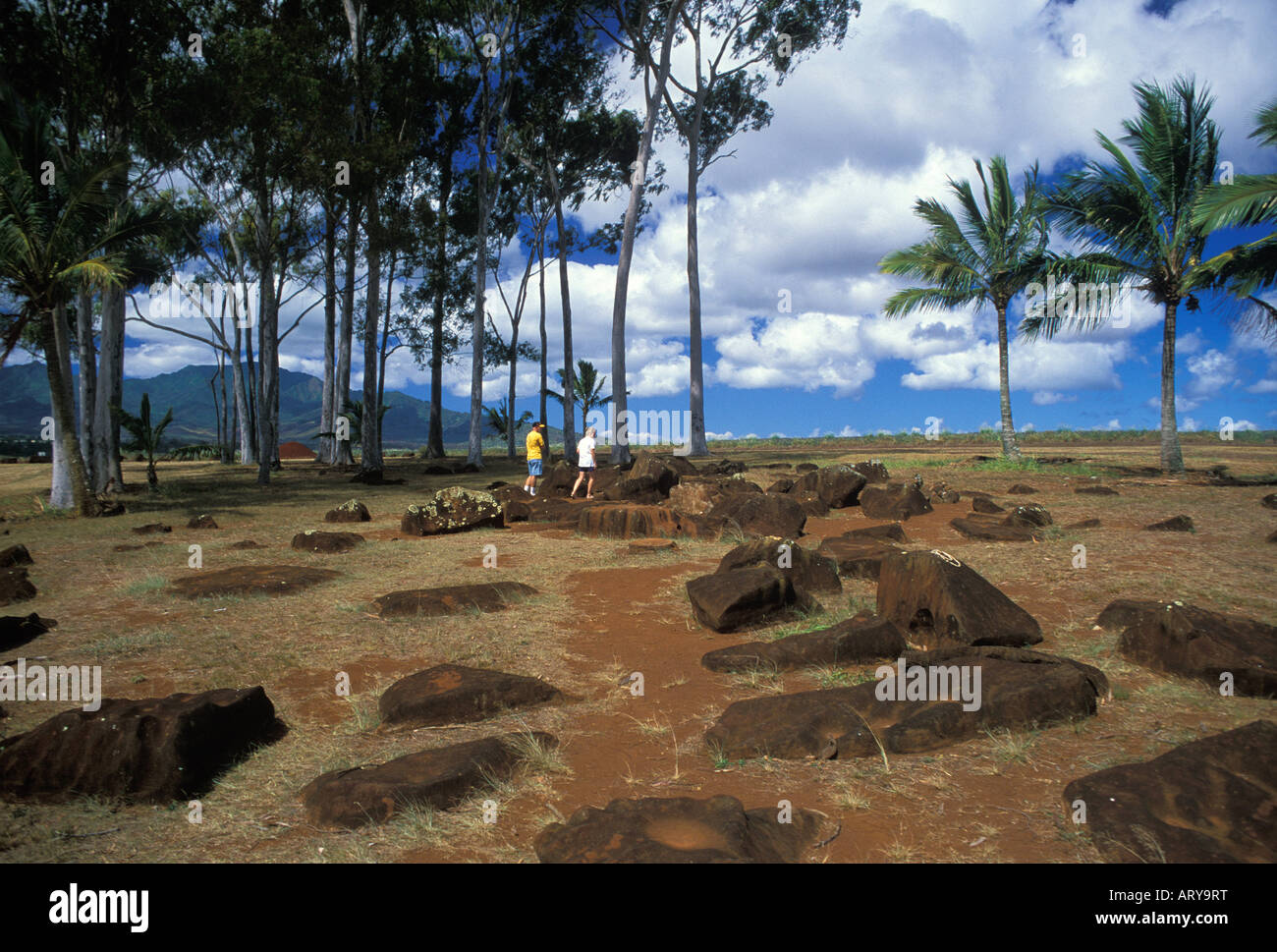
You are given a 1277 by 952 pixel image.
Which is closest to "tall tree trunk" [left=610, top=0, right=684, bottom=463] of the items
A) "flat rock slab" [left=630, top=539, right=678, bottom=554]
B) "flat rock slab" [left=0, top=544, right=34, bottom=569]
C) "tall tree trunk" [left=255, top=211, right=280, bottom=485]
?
"tall tree trunk" [left=255, top=211, right=280, bottom=485]

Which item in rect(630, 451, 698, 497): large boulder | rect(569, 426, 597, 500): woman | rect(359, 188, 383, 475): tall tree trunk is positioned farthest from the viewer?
rect(359, 188, 383, 475): tall tree trunk

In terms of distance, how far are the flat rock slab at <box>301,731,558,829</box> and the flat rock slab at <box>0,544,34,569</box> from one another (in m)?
8.60

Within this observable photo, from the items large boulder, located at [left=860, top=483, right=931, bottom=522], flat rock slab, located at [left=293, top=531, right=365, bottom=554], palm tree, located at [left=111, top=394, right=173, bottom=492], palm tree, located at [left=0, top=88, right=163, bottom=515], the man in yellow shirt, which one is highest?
palm tree, located at [left=0, top=88, right=163, bottom=515]

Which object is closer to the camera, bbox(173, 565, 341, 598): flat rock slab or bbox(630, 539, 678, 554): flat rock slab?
bbox(173, 565, 341, 598): flat rock slab

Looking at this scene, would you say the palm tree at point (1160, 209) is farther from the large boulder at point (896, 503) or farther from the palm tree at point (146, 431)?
the palm tree at point (146, 431)

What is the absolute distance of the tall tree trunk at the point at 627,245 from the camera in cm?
2602

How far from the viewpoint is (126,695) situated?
5574mm

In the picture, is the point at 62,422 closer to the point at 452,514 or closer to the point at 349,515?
the point at 349,515

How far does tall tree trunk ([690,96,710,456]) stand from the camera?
98.2 ft

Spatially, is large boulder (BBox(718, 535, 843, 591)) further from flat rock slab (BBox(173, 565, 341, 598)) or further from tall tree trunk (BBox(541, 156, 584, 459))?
tall tree trunk (BBox(541, 156, 584, 459))

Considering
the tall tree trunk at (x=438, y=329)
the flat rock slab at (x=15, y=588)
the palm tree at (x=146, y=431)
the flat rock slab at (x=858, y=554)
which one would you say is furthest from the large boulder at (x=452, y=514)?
the tall tree trunk at (x=438, y=329)

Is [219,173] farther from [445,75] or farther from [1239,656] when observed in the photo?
[1239,656]

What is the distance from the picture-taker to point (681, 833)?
3240mm

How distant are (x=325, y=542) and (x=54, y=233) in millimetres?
10071
